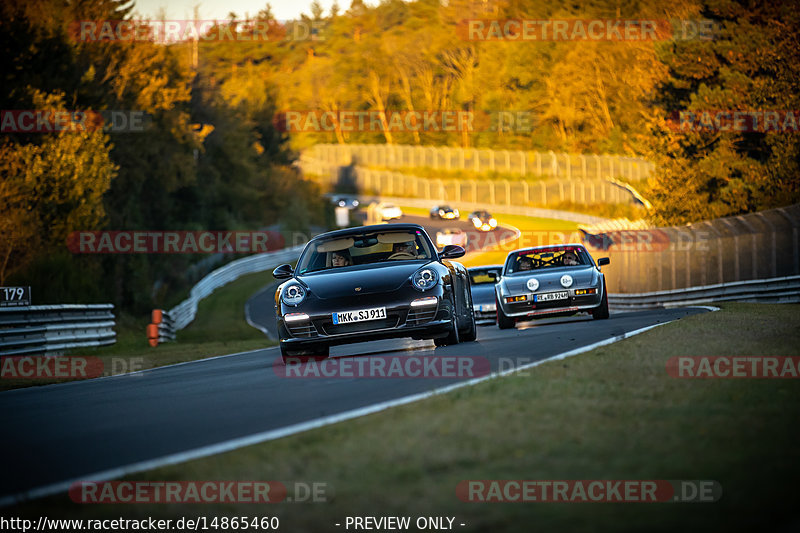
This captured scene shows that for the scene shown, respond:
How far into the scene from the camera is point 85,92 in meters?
39.4

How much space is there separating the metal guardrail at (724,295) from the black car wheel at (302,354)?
44.6 ft

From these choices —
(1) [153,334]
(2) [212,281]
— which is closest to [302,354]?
(1) [153,334]

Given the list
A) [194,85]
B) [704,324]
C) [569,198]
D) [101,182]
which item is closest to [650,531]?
[704,324]

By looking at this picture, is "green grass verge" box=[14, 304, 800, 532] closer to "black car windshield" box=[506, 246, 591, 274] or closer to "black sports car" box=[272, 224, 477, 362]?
"black sports car" box=[272, 224, 477, 362]

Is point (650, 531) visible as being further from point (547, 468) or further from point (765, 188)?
point (765, 188)

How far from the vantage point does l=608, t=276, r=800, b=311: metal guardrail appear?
22.2 m

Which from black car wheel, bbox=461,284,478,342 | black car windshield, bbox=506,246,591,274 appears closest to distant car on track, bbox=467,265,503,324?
black car windshield, bbox=506,246,591,274

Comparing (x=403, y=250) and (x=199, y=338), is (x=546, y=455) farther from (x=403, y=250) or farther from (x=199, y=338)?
(x=199, y=338)

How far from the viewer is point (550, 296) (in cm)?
1767

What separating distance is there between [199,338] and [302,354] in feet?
66.6

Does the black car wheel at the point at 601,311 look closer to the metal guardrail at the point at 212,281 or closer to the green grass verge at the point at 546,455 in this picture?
the green grass verge at the point at 546,455

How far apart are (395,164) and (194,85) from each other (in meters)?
52.3

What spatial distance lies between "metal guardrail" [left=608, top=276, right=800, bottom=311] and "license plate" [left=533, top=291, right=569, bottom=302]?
6.97m

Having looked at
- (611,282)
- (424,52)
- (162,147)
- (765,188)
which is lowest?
(611,282)
